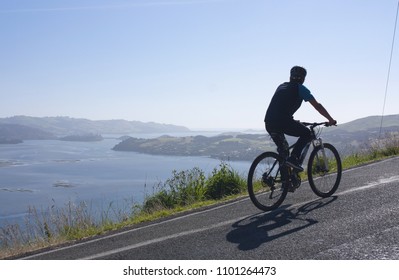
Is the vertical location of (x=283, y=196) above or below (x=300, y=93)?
Result: below

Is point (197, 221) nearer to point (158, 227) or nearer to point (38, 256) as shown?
point (158, 227)

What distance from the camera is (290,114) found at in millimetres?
5770

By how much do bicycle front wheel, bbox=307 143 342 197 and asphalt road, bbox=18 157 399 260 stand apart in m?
0.18

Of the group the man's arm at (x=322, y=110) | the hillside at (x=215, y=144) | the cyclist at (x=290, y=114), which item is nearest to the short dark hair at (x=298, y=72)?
the cyclist at (x=290, y=114)

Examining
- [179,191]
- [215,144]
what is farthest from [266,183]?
[215,144]

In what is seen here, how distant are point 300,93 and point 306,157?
3.84ft

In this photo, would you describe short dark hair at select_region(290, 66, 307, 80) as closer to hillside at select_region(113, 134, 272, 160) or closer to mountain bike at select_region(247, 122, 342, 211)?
mountain bike at select_region(247, 122, 342, 211)

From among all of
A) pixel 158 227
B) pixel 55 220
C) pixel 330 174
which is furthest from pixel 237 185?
pixel 55 220

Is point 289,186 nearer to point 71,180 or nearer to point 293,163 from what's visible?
point 293,163

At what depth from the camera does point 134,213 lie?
7.71 meters

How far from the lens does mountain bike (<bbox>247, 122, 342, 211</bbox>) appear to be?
5703mm

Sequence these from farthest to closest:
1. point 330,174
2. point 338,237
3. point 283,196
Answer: point 330,174 < point 283,196 < point 338,237

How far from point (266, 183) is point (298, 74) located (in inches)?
73.0

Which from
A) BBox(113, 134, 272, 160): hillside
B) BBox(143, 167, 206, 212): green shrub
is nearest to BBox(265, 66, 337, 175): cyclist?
BBox(143, 167, 206, 212): green shrub
